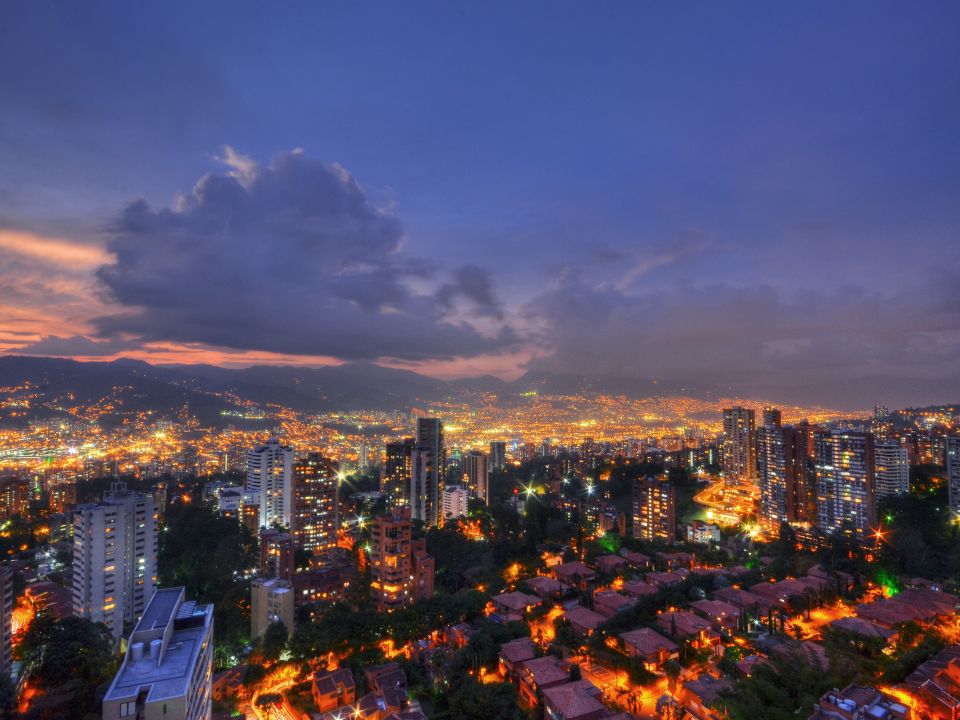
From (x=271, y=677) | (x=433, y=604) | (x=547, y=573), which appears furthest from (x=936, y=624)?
(x=271, y=677)

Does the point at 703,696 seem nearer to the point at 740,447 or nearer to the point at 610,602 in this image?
the point at 610,602

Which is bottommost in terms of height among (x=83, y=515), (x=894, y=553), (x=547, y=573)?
(x=547, y=573)

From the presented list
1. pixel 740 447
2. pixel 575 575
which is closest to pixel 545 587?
pixel 575 575

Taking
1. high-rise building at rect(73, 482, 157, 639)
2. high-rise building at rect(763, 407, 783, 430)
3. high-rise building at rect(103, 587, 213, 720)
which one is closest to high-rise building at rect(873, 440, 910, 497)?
high-rise building at rect(763, 407, 783, 430)

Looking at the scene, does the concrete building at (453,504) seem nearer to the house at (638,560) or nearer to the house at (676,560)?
the house at (638,560)

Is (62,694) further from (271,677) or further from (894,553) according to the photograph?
(894,553)

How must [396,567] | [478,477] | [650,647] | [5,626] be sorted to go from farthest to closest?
[478,477] → [396,567] → [5,626] → [650,647]
